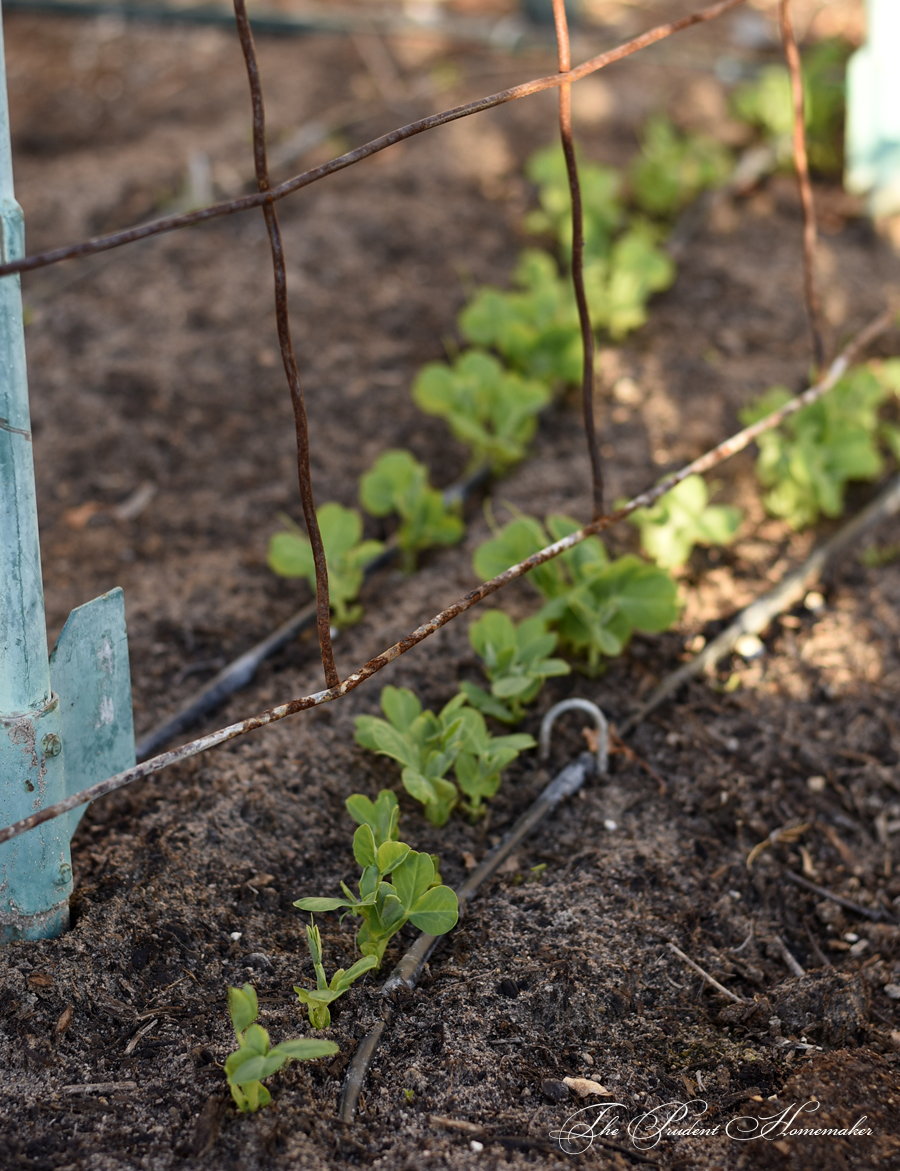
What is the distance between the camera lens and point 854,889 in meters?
1.43

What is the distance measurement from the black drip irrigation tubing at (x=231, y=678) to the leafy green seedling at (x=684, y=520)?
0.51m

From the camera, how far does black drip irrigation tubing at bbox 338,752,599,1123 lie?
1.08 meters

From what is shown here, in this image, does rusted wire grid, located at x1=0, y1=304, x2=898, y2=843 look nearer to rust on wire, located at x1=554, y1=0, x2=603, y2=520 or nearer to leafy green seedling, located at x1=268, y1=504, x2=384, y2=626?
rust on wire, located at x1=554, y1=0, x2=603, y2=520

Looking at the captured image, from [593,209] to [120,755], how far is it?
215 cm

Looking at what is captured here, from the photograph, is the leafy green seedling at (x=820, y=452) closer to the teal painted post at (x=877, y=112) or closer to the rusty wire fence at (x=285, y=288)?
the rusty wire fence at (x=285, y=288)

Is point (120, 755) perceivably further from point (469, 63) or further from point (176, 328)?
point (469, 63)

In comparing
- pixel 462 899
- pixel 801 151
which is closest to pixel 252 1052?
pixel 462 899

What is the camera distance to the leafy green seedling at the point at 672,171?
121 inches

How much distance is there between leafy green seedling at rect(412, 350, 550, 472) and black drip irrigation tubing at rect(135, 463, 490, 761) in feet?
1.02

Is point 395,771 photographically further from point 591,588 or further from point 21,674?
point 21,674

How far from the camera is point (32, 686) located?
110 centimetres

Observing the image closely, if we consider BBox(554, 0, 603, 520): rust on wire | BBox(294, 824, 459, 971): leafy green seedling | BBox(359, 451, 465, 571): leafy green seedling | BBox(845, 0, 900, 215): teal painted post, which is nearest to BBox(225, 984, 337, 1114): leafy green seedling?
BBox(294, 824, 459, 971): leafy green seedling

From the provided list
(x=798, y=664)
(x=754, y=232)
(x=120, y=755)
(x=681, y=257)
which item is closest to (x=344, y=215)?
(x=681, y=257)

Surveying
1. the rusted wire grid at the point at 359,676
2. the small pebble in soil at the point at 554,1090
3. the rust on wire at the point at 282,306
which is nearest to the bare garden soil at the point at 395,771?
the small pebble in soil at the point at 554,1090
